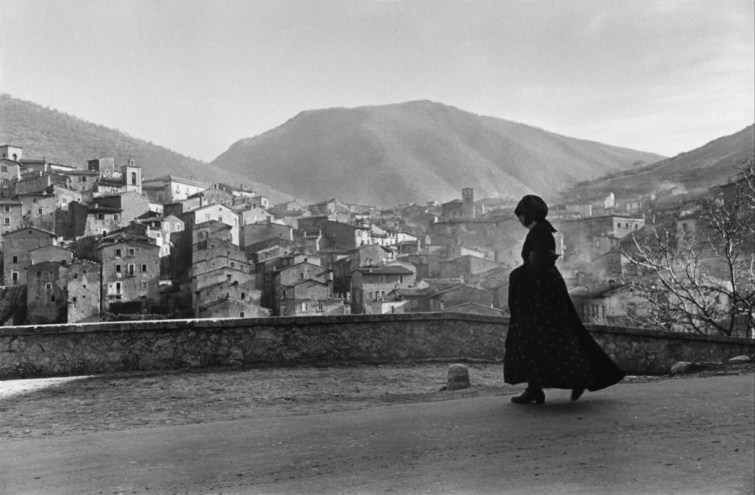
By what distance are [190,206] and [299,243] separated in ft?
33.1

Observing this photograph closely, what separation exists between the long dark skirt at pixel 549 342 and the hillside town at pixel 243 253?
2225 cm

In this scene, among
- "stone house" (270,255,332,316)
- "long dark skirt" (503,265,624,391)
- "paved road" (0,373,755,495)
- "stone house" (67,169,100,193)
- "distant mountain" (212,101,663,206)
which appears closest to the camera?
"paved road" (0,373,755,495)

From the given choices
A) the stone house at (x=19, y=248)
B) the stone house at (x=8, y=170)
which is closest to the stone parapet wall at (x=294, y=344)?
the stone house at (x=19, y=248)

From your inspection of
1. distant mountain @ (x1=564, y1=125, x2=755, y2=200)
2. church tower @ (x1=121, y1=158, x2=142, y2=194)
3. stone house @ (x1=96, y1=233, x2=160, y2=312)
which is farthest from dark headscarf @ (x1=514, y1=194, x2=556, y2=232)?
church tower @ (x1=121, y1=158, x2=142, y2=194)

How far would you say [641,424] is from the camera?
4.52 metres

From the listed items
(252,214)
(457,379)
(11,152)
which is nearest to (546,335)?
(457,379)

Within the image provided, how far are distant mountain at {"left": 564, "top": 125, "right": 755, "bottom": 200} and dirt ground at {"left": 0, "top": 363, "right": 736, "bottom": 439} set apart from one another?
4422cm

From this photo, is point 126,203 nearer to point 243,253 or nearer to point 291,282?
point 243,253

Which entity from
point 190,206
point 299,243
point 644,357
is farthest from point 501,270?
point 644,357

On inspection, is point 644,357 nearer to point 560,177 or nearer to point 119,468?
point 119,468

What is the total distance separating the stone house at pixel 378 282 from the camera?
126 feet

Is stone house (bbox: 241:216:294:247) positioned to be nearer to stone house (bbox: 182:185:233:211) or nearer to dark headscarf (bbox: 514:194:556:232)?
stone house (bbox: 182:185:233:211)

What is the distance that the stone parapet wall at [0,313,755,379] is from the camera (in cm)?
788

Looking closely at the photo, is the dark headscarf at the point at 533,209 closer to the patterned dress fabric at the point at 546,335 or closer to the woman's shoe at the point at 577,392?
the patterned dress fabric at the point at 546,335
